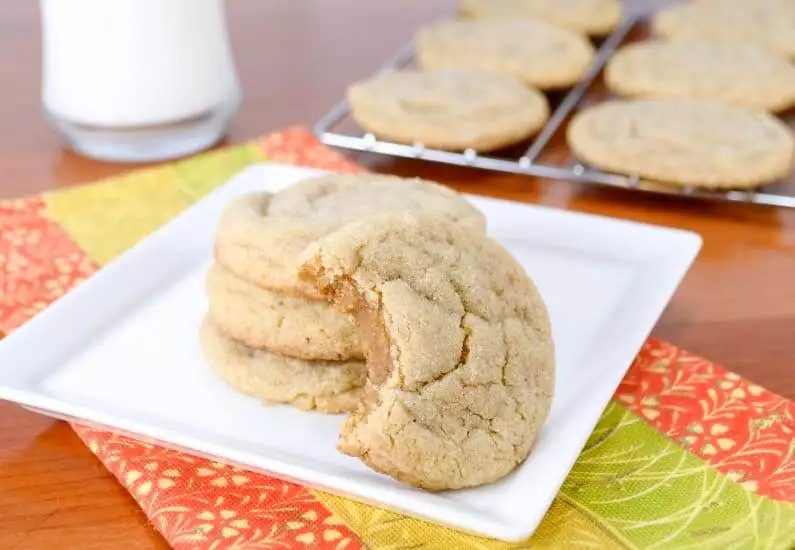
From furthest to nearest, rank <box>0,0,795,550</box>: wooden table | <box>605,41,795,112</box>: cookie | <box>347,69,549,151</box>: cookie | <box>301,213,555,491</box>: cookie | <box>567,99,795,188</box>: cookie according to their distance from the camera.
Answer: <box>605,41,795,112</box>: cookie, <box>347,69,549,151</box>: cookie, <box>567,99,795,188</box>: cookie, <box>0,0,795,550</box>: wooden table, <box>301,213,555,491</box>: cookie

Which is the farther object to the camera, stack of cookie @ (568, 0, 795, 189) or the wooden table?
stack of cookie @ (568, 0, 795, 189)

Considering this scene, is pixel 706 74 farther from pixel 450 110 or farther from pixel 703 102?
pixel 450 110

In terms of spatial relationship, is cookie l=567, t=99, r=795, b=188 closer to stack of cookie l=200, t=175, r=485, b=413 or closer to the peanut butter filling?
stack of cookie l=200, t=175, r=485, b=413

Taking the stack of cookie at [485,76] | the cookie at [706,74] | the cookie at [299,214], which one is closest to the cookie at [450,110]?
the stack of cookie at [485,76]

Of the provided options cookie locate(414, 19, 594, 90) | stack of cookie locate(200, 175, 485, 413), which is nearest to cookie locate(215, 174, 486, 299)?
stack of cookie locate(200, 175, 485, 413)

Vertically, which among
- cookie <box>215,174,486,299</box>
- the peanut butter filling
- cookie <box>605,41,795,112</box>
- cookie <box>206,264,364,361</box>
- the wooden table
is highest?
the peanut butter filling

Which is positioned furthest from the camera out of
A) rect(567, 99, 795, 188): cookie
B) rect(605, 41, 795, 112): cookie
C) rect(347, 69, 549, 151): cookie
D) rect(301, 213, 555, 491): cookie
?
rect(605, 41, 795, 112): cookie

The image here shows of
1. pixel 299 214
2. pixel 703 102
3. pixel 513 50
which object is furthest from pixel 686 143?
pixel 299 214

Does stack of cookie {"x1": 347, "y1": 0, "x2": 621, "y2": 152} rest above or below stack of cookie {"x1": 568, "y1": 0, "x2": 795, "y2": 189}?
below
